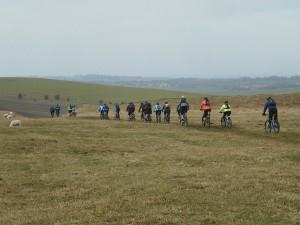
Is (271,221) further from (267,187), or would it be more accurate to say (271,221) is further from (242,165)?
(242,165)

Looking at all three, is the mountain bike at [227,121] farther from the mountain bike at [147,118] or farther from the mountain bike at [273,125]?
the mountain bike at [147,118]

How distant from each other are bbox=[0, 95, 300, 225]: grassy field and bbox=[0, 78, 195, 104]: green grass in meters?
115

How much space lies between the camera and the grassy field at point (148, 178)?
15008 millimetres

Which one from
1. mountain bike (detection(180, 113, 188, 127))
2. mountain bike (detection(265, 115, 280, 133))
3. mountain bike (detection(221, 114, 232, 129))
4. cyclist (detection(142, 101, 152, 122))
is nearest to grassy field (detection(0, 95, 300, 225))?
mountain bike (detection(265, 115, 280, 133))

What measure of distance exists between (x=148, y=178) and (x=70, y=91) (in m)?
152

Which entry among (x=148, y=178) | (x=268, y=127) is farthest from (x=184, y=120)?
(x=148, y=178)

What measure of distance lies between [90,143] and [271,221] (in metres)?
21.4

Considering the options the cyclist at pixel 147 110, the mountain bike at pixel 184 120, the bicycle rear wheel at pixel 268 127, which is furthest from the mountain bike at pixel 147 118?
the bicycle rear wheel at pixel 268 127

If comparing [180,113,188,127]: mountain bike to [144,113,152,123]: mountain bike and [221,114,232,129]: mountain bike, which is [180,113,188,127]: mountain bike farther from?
[144,113,152,123]: mountain bike

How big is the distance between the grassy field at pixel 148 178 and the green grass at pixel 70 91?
114816mm

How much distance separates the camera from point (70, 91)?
560ft

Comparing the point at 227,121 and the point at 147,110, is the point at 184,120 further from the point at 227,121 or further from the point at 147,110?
the point at 147,110

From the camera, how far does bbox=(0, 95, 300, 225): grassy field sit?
15008mm

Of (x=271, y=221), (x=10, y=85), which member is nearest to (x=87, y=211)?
(x=271, y=221)
